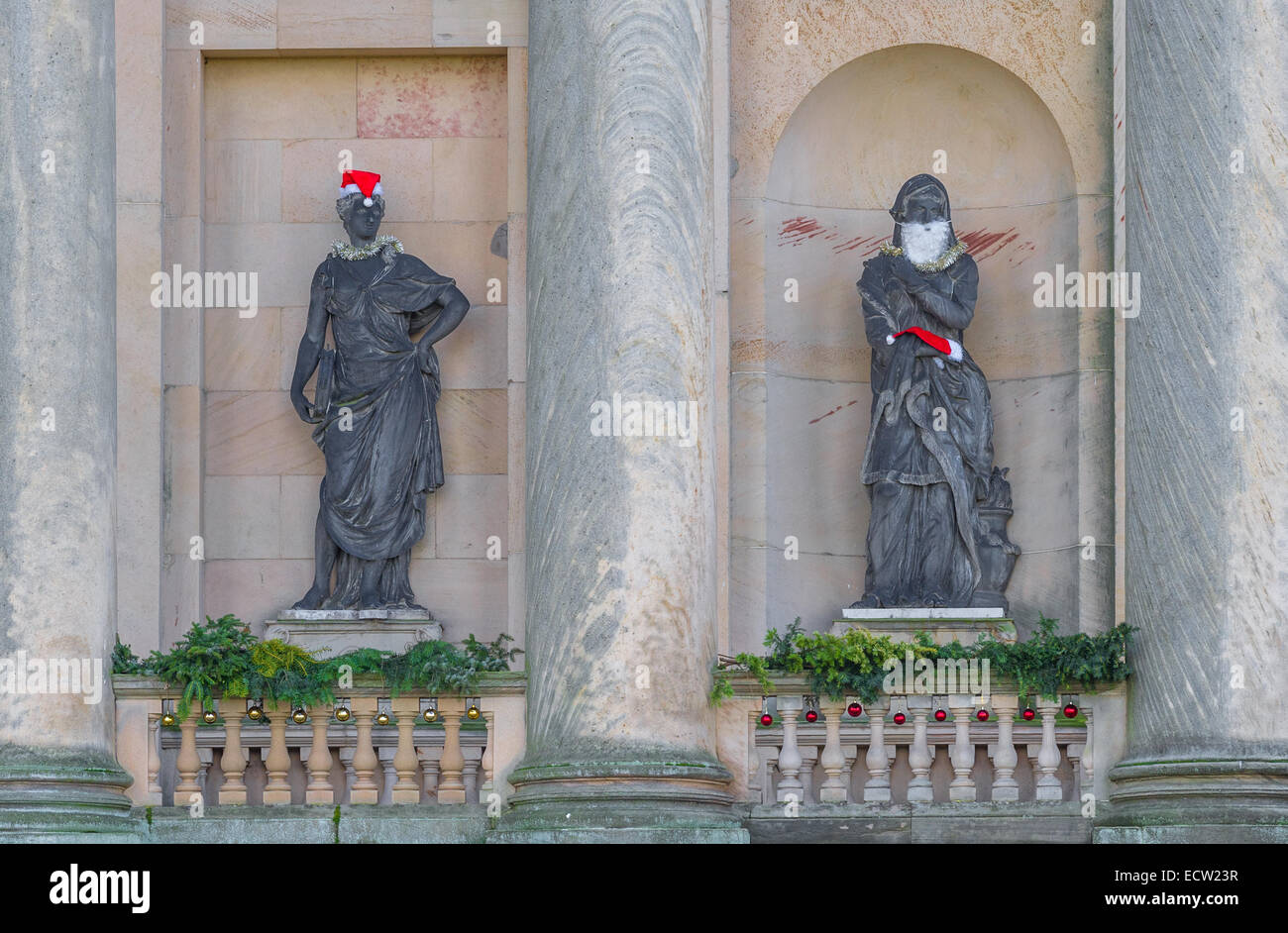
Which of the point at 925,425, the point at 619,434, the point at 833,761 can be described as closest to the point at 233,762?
the point at 619,434

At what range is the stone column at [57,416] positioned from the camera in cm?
1881

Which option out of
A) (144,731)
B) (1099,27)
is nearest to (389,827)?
(144,731)

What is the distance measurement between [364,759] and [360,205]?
15.8 feet

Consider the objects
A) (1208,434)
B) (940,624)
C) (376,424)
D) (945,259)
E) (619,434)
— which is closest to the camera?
(1208,434)

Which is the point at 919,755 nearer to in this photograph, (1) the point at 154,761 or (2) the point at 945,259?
(2) the point at 945,259

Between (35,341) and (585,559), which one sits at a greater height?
(35,341)

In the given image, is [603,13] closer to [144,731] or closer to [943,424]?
[943,424]

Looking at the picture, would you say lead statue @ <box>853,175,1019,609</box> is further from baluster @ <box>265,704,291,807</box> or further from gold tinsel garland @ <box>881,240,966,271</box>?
baluster @ <box>265,704,291,807</box>

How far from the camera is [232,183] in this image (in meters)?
22.5

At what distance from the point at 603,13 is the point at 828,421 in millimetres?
4333

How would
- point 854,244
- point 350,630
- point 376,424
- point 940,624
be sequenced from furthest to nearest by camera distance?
1. point 854,244
2. point 376,424
3. point 350,630
4. point 940,624

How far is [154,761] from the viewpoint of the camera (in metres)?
19.4

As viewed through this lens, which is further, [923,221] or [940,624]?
[923,221]

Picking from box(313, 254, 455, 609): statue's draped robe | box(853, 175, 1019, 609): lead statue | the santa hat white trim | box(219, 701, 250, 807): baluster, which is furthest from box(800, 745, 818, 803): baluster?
the santa hat white trim
